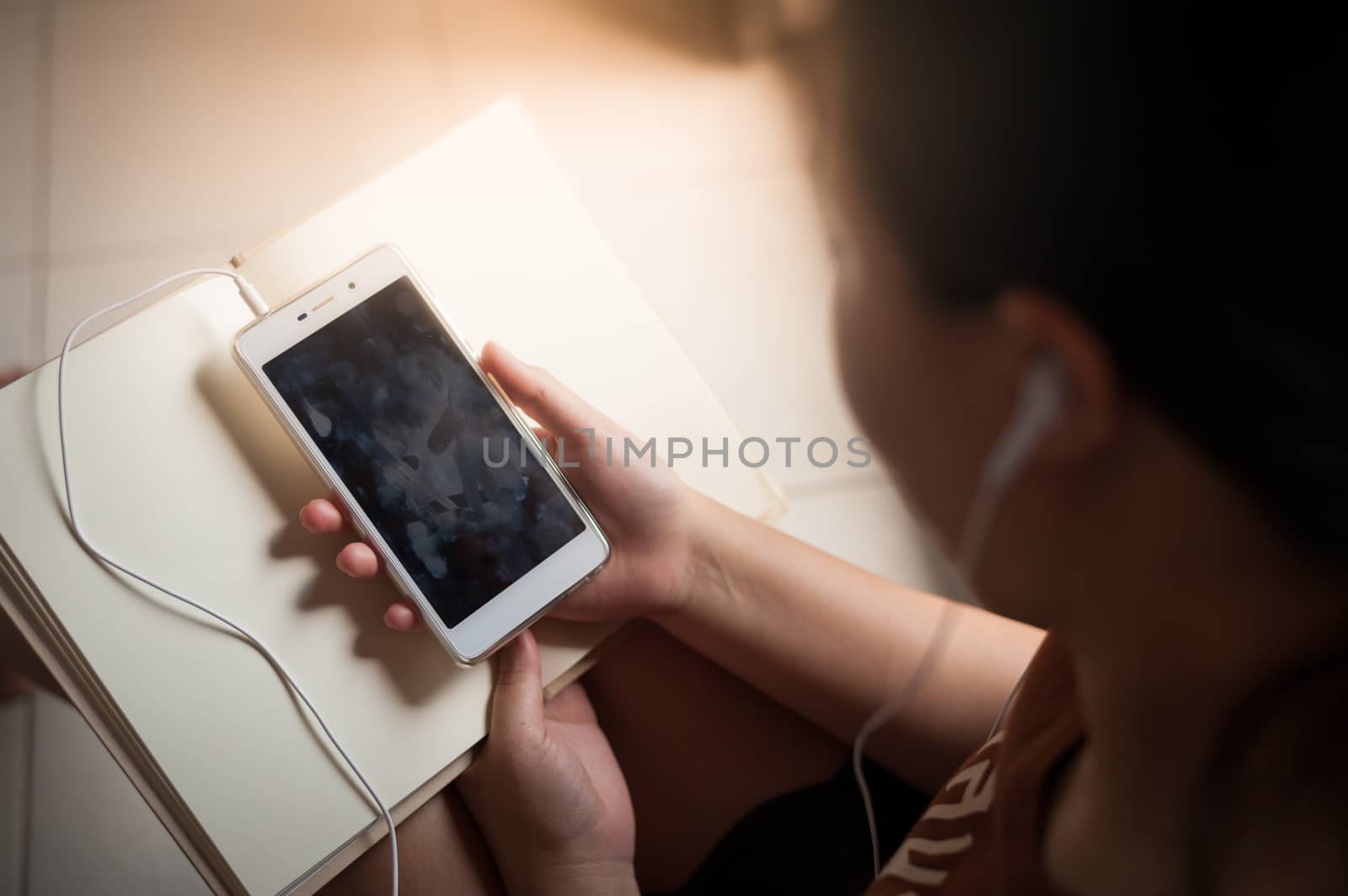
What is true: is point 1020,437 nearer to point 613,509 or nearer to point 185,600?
point 613,509

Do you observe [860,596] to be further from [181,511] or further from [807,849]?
[181,511]

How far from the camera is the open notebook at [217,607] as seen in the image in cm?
49

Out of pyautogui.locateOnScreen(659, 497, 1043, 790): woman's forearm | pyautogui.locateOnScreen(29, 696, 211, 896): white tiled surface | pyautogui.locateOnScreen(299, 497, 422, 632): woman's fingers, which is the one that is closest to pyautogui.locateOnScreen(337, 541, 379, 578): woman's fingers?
pyautogui.locateOnScreen(299, 497, 422, 632): woman's fingers

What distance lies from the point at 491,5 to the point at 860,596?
0.75 metres

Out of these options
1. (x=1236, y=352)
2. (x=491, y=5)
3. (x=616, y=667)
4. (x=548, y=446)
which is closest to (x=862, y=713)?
(x=616, y=667)

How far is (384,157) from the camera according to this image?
0.86m

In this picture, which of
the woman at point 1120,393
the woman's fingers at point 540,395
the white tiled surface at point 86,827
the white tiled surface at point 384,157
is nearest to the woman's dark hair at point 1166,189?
the woman at point 1120,393

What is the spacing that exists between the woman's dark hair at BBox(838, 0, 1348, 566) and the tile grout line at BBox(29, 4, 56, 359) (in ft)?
2.92

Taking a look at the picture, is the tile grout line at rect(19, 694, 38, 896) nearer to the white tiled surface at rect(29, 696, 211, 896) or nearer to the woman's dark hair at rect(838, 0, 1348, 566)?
the white tiled surface at rect(29, 696, 211, 896)

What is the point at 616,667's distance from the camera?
63cm

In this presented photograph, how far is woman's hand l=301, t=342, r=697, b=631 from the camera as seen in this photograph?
535 millimetres

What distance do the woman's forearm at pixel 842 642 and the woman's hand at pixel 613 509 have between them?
2 centimetres

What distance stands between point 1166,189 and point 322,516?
46 cm

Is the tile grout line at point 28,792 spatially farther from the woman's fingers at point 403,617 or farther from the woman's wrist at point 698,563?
the woman's wrist at point 698,563
